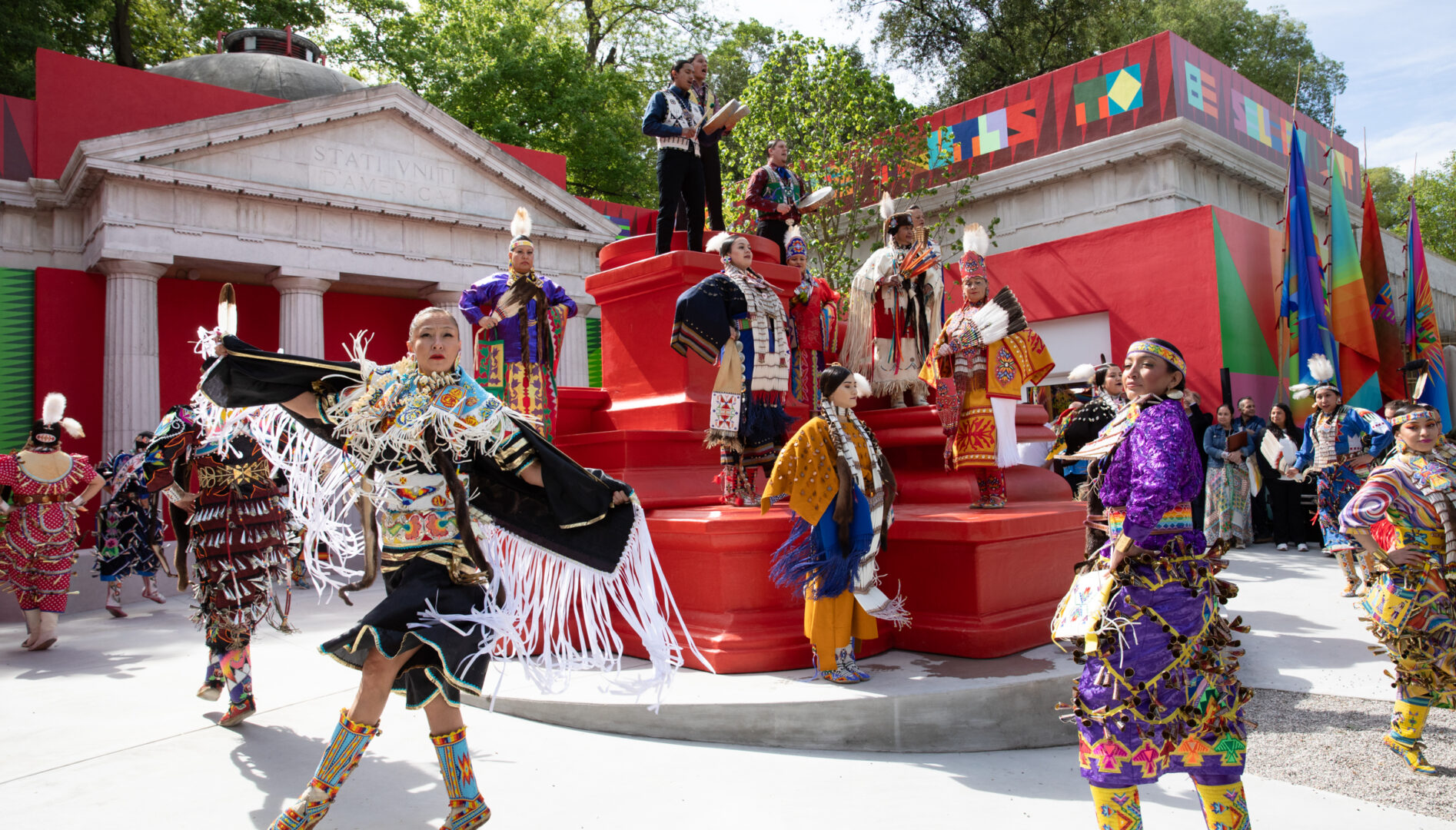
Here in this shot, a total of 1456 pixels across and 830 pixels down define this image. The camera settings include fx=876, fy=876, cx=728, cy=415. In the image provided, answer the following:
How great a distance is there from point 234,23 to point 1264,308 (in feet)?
89.8

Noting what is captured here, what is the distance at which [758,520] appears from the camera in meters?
5.06

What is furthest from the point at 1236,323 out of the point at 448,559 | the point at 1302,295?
the point at 448,559

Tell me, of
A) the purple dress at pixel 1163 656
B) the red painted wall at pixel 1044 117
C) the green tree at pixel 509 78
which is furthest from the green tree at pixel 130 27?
the purple dress at pixel 1163 656

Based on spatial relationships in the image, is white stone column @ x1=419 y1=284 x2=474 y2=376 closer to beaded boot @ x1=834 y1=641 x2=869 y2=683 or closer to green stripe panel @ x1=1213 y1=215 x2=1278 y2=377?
green stripe panel @ x1=1213 y1=215 x2=1278 y2=377

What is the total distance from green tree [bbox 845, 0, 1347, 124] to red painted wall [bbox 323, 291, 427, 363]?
1558 cm

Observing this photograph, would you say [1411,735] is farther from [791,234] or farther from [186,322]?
[186,322]

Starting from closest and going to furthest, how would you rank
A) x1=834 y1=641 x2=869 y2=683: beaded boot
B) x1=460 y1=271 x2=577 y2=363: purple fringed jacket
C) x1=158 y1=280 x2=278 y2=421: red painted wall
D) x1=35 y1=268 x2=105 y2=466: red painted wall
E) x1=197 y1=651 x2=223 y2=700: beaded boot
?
x1=834 y1=641 x2=869 y2=683: beaded boot → x1=197 y1=651 x2=223 y2=700: beaded boot → x1=460 y1=271 x2=577 y2=363: purple fringed jacket → x1=35 y1=268 x2=105 y2=466: red painted wall → x1=158 y1=280 x2=278 y2=421: red painted wall

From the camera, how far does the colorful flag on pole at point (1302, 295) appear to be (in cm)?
1373

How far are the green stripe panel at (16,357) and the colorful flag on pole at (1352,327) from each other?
71.2 feet

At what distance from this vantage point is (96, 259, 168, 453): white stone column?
571 inches

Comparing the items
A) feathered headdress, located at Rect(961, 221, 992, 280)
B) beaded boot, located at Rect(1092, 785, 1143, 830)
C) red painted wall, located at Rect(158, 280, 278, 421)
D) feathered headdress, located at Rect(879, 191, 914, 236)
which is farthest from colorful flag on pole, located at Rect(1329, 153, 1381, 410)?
red painted wall, located at Rect(158, 280, 278, 421)

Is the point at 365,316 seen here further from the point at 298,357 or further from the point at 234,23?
the point at 298,357

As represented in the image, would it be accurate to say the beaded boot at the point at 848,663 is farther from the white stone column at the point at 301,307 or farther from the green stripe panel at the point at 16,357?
the green stripe panel at the point at 16,357

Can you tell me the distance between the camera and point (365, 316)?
63.0ft
